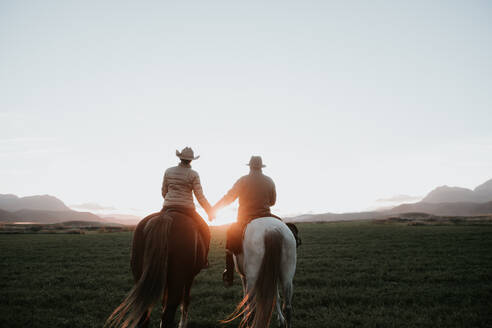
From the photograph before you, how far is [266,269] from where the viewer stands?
17.8 feet

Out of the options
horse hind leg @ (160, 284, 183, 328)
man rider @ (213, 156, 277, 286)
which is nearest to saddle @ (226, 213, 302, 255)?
man rider @ (213, 156, 277, 286)

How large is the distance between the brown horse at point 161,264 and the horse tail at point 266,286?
122cm

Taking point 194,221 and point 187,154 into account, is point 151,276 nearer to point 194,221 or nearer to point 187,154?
point 194,221

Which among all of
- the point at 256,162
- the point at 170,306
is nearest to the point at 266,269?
the point at 170,306

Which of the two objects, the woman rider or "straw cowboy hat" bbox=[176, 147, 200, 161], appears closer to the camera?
the woman rider

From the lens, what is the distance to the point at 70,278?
1162 cm

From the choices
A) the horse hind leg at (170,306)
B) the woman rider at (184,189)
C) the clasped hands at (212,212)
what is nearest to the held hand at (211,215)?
the clasped hands at (212,212)

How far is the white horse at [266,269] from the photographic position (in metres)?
5.29

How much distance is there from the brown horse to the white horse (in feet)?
3.74

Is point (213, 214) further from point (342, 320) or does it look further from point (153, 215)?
point (342, 320)

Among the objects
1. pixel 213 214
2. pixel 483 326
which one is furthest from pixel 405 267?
pixel 213 214

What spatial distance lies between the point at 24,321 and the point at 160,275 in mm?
4628

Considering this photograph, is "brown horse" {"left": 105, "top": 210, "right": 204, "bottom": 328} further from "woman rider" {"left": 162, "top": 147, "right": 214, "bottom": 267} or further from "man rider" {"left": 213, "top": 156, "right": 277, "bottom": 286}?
"man rider" {"left": 213, "top": 156, "right": 277, "bottom": 286}

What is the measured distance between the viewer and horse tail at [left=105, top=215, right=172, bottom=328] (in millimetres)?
4500
